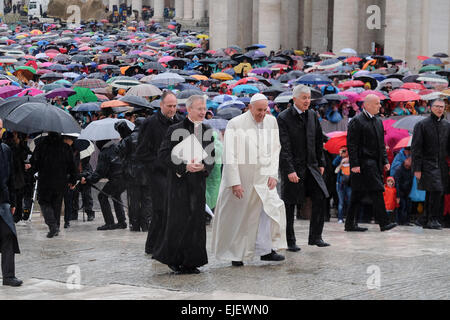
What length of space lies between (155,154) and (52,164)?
242cm

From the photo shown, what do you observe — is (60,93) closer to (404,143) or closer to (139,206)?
(139,206)

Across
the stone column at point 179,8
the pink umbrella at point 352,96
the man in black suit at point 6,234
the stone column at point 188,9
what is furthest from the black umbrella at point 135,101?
the stone column at point 179,8

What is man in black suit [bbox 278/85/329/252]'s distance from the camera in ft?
33.1

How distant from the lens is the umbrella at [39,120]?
12.4 meters

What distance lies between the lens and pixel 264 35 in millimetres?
44406

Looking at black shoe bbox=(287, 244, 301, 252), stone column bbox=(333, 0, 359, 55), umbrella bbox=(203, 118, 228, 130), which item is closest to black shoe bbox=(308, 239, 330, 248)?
black shoe bbox=(287, 244, 301, 252)

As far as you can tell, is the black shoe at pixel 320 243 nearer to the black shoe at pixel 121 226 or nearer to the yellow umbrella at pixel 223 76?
the black shoe at pixel 121 226

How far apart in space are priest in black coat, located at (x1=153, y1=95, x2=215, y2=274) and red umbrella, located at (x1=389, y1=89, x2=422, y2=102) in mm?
12051

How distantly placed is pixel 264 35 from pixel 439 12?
12.5 m

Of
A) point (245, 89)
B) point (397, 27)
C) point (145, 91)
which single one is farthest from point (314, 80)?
point (397, 27)

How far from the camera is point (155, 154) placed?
420 inches

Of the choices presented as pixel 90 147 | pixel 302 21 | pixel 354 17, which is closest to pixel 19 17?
pixel 302 21

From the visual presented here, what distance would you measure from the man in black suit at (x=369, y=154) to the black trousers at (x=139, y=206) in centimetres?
289

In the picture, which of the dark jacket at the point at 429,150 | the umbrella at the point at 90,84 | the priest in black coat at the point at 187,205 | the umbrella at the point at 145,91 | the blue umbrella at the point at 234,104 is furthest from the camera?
the umbrella at the point at 90,84
